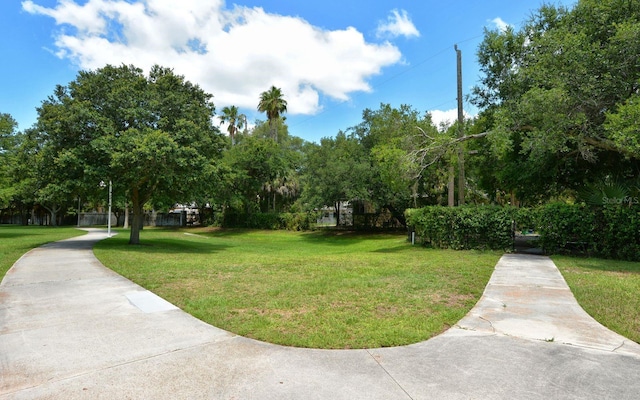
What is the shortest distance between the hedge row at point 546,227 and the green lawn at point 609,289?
0.91m

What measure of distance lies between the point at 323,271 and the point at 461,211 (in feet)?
24.2

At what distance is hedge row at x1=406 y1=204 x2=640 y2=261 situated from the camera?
437 inches

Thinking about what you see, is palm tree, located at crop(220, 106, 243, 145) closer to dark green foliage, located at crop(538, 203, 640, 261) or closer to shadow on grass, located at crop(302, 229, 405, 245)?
shadow on grass, located at crop(302, 229, 405, 245)

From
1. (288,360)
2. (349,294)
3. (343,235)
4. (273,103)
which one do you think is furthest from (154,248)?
(273,103)

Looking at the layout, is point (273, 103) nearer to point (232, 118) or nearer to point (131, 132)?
point (232, 118)

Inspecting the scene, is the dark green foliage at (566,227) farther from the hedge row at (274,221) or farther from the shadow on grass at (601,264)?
the hedge row at (274,221)

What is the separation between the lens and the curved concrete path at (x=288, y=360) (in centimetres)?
305

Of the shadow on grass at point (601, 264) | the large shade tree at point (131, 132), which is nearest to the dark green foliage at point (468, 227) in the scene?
the shadow on grass at point (601, 264)

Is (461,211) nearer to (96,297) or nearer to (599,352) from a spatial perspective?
(599,352)

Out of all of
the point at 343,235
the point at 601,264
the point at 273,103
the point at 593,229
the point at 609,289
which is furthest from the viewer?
the point at 273,103

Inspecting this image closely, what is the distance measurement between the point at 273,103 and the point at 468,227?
32222 millimetres

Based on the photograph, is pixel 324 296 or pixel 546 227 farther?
pixel 546 227

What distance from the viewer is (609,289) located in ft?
22.3

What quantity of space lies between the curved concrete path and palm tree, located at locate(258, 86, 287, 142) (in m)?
38.6
